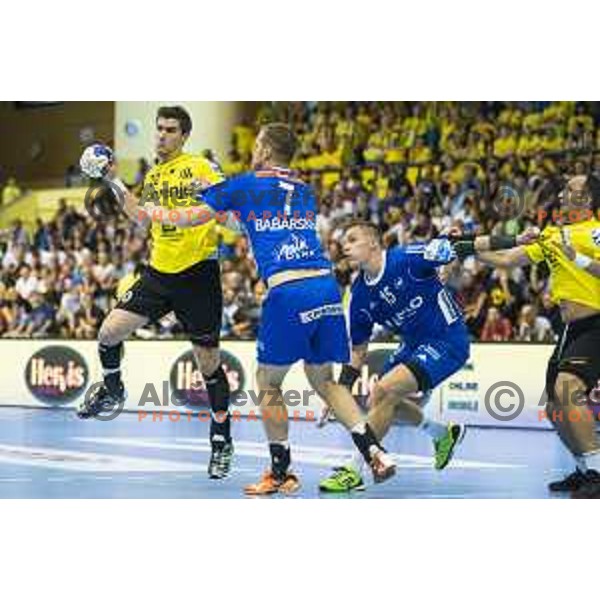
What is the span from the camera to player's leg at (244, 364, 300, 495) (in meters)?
8.21

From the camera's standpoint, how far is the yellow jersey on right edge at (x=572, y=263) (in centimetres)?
866

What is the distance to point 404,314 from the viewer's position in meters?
9.07

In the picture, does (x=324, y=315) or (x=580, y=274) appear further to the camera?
(x=580, y=274)

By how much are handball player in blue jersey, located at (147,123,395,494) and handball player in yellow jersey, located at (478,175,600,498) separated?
135 cm

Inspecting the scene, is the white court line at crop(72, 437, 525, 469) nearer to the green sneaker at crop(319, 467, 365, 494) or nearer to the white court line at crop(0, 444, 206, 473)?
the white court line at crop(0, 444, 206, 473)

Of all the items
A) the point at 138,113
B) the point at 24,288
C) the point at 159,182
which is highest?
the point at 138,113

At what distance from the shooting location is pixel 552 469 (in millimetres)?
10625

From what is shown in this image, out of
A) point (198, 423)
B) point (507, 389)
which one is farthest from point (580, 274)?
point (198, 423)

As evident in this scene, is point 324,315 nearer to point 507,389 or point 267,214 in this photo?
point 267,214

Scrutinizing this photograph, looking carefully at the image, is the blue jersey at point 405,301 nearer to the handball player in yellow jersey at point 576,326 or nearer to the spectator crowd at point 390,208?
the handball player in yellow jersey at point 576,326

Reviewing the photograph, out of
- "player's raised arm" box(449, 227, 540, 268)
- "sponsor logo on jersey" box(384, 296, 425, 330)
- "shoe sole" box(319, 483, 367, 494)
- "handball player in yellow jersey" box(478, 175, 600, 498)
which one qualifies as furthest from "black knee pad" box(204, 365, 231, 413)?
"handball player in yellow jersey" box(478, 175, 600, 498)

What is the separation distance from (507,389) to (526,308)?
1149mm

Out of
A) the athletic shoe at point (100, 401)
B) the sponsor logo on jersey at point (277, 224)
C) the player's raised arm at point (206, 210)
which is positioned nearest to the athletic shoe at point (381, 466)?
the sponsor logo on jersey at point (277, 224)

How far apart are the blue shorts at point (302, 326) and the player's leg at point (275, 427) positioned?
111mm
